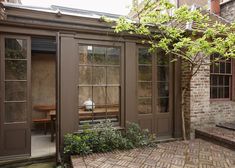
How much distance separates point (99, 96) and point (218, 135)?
3188 millimetres

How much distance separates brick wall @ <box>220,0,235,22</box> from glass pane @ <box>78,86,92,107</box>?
6.22m

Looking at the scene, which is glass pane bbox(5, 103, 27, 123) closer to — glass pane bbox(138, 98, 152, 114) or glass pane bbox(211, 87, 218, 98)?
glass pane bbox(138, 98, 152, 114)

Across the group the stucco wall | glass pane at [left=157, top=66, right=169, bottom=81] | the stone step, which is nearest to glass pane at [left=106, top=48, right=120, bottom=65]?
glass pane at [left=157, top=66, right=169, bottom=81]

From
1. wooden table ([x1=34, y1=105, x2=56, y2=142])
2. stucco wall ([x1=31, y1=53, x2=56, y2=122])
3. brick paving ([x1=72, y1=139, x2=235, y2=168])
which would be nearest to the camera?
brick paving ([x1=72, y1=139, x2=235, y2=168])

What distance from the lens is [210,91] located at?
616 centimetres

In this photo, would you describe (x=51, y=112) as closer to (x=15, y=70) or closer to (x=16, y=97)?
(x=16, y=97)

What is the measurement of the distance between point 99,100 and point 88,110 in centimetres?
37

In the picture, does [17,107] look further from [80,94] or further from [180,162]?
[180,162]

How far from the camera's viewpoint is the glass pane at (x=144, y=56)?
5252mm

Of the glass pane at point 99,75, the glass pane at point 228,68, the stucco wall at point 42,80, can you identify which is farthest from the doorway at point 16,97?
the glass pane at point 228,68

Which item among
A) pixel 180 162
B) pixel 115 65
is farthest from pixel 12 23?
pixel 180 162

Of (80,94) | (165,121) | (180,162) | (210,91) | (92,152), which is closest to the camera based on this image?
(180,162)

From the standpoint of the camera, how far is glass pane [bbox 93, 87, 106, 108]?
4.86 metres

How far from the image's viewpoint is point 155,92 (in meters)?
5.37
